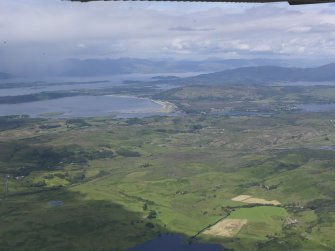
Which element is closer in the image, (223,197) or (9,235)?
(9,235)

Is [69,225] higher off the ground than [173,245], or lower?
higher

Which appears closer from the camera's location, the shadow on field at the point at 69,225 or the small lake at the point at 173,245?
the small lake at the point at 173,245

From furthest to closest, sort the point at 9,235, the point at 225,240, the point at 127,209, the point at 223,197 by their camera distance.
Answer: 1. the point at 223,197
2. the point at 127,209
3. the point at 9,235
4. the point at 225,240

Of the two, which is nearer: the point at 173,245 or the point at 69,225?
the point at 173,245

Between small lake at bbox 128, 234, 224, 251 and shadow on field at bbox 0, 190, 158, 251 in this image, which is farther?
shadow on field at bbox 0, 190, 158, 251

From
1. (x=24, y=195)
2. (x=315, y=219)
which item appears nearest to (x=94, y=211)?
(x=24, y=195)

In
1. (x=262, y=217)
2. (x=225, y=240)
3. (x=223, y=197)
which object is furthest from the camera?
(x=223, y=197)

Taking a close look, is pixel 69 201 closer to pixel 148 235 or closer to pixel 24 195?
pixel 24 195
